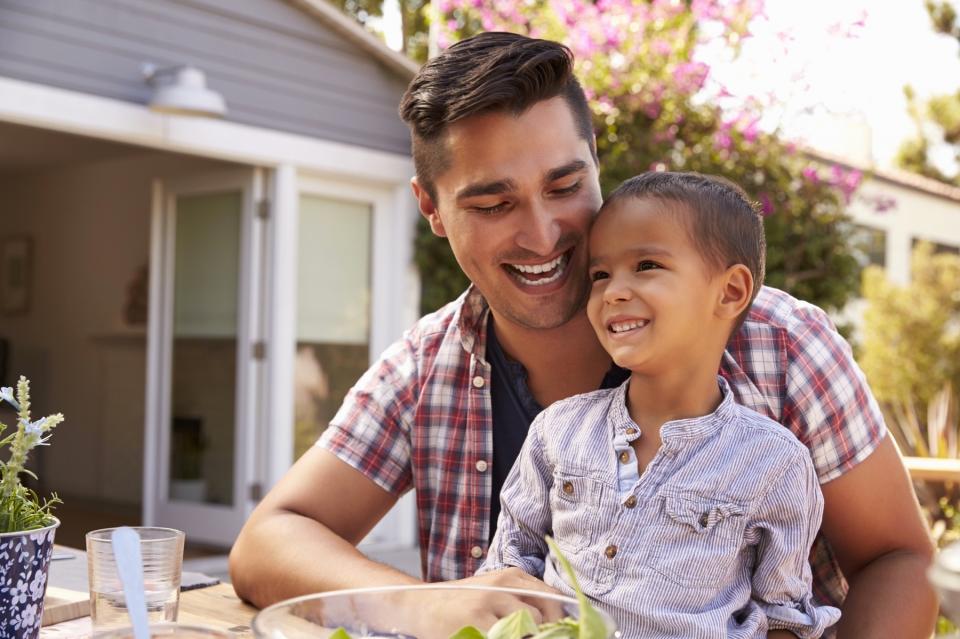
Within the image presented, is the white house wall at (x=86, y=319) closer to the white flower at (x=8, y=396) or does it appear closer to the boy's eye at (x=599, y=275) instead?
the boy's eye at (x=599, y=275)

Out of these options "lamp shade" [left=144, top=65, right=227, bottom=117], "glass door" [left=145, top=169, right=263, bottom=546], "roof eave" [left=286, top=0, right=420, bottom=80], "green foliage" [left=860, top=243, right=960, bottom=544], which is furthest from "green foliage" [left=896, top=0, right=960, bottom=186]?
"lamp shade" [left=144, top=65, right=227, bottom=117]

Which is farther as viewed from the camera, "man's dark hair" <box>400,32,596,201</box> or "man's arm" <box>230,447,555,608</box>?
"man's dark hair" <box>400,32,596,201</box>

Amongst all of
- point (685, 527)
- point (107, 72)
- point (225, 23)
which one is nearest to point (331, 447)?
point (685, 527)

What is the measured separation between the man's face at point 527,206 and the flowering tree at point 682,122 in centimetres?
507

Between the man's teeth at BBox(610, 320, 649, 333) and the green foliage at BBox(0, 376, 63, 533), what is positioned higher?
the man's teeth at BBox(610, 320, 649, 333)

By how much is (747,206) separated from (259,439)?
5292 mm

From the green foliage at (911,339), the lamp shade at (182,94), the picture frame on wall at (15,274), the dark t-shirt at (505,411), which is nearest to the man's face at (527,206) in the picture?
the dark t-shirt at (505,411)

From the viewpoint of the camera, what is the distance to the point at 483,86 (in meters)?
1.76

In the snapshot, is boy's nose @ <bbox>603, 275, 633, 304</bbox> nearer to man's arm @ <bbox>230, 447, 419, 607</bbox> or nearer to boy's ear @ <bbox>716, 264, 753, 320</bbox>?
boy's ear @ <bbox>716, 264, 753, 320</bbox>

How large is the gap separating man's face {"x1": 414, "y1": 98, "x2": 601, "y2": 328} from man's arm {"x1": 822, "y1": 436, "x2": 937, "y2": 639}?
0.53 metres

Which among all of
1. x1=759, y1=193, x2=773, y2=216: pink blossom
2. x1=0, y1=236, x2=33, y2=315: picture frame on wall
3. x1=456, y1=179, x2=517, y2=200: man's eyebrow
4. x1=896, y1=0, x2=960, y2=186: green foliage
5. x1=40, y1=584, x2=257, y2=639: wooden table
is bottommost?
x1=40, y1=584, x2=257, y2=639: wooden table

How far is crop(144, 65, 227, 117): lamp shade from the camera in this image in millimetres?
5438

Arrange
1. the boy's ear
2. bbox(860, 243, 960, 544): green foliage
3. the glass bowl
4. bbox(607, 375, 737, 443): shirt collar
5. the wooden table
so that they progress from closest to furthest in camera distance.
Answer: the glass bowl → the wooden table → bbox(607, 375, 737, 443): shirt collar → the boy's ear → bbox(860, 243, 960, 544): green foliage

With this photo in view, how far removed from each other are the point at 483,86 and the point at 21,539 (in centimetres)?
104
